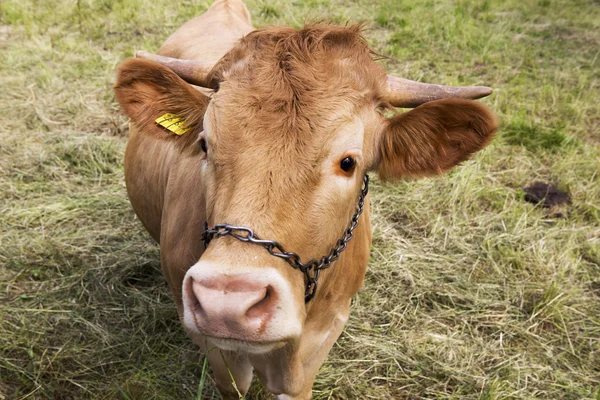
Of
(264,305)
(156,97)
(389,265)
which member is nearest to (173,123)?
(156,97)

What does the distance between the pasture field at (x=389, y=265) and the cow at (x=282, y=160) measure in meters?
0.90

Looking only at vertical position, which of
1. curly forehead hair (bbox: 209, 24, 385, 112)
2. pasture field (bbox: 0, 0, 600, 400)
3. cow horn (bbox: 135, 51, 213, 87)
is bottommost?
pasture field (bbox: 0, 0, 600, 400)

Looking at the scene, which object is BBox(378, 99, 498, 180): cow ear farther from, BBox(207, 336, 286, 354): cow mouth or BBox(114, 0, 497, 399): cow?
BBox(207, 336, 286, 354): cow mouth

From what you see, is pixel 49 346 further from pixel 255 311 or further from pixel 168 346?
pixel 255 311

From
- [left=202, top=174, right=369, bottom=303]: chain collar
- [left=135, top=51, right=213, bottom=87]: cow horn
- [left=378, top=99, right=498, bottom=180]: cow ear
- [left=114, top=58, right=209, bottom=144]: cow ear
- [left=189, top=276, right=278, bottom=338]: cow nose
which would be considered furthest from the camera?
[left=135, top=51, right=213, bottom=87]: cow horn

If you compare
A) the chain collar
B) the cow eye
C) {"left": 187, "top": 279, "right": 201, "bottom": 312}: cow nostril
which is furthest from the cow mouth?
the cow eye

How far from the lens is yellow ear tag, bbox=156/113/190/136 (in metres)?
2.29

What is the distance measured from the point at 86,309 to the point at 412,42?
6.15 m

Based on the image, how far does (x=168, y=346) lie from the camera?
3.32 metres

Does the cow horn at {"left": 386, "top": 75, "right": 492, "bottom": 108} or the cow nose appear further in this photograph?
the cow horn at {"left": 386, "top": 75, "right": 492, "bottom": 108}

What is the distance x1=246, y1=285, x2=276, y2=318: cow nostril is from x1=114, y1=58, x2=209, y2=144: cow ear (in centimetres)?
103

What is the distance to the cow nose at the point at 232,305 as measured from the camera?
1.46 m

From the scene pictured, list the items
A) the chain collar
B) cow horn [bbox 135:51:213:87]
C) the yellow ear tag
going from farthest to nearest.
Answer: cow horn [bbox 135:51:213:87] → the yellow ear tag → the chain collar

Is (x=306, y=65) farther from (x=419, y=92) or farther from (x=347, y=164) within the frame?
(x=419, y=92)
